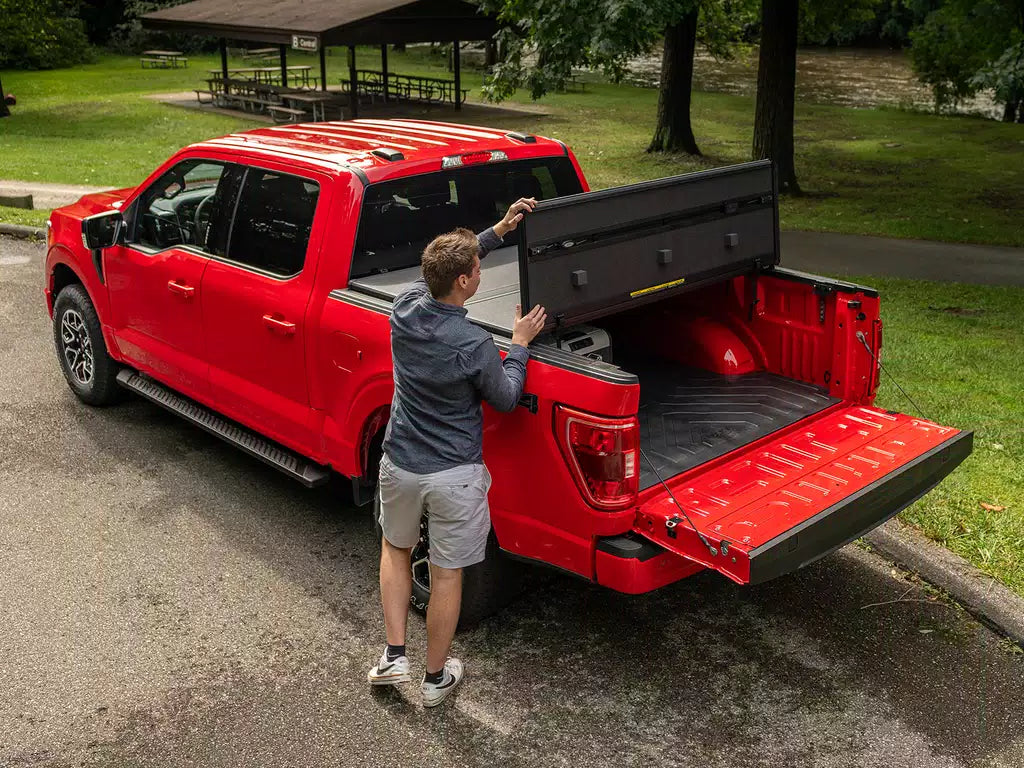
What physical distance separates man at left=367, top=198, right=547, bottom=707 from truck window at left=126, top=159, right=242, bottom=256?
7.13 feet

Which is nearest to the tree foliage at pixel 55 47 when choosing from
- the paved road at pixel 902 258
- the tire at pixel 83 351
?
the paved road at pixel 902 258

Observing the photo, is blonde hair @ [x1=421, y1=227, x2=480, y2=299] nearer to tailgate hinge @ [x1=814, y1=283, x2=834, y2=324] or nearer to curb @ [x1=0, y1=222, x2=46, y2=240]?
Answer: tailgate hinge @ [x1=814, y1=283, x2=834, y2=324]

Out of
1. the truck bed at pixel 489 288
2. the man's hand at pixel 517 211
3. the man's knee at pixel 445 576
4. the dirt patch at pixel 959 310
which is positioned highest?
the man's hand at pixel 517 211

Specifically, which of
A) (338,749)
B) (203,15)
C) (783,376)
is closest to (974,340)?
(783,376)

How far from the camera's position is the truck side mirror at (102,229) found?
22.0 feet

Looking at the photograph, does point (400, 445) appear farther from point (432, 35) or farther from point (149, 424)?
point (432, 35)

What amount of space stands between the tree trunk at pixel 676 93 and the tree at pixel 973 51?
181 inches

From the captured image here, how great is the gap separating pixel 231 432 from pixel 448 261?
265cm

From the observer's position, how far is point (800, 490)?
4.53 meters

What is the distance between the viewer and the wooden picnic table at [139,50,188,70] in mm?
42969

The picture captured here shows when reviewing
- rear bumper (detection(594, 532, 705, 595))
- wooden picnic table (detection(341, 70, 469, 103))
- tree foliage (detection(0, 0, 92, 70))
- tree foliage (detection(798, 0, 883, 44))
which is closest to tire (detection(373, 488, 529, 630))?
rear bumper (detection(594, 532, 705, 595))

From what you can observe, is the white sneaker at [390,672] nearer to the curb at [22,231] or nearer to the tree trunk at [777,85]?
the curb at [22,231]

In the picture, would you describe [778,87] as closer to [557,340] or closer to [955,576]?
[955,576]

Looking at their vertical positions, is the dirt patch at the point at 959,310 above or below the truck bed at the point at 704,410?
below
